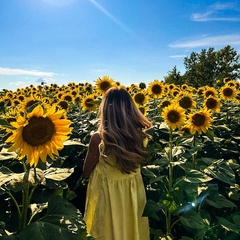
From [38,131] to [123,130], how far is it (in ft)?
3.13

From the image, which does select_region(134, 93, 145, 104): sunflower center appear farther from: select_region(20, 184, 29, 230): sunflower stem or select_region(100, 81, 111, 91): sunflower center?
select_region(20, 184, 29, 230): sunflower stem

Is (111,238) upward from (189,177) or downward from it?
downward

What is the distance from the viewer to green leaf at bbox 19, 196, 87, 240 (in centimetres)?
200

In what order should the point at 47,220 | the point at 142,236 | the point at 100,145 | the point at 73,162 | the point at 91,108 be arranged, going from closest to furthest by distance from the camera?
the point at 47,220 < the point at 100,145 < the point at 142,236 < the point at 73,162 < the point at 91,108

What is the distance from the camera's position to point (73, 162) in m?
4.36

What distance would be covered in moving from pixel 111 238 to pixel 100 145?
2.80 ft

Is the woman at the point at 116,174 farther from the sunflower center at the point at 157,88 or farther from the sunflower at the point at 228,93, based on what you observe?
the sunflower at the point at 228,93

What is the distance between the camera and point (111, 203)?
3016 mm

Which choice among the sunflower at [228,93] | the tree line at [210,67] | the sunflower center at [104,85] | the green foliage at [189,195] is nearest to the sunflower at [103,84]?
the sunflower center at [104,85]

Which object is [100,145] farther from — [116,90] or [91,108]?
[91,108]

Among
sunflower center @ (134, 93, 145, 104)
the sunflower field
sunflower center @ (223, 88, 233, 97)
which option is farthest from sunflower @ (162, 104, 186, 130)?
sunflower center @ (223, 88, 233, 97)

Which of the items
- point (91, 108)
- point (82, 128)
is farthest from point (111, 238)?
point (91, 108)

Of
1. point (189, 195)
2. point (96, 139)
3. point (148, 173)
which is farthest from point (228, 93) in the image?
point (96, 139)

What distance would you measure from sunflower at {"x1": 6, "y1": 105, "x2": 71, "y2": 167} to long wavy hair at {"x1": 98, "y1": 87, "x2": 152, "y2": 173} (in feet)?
2.25
